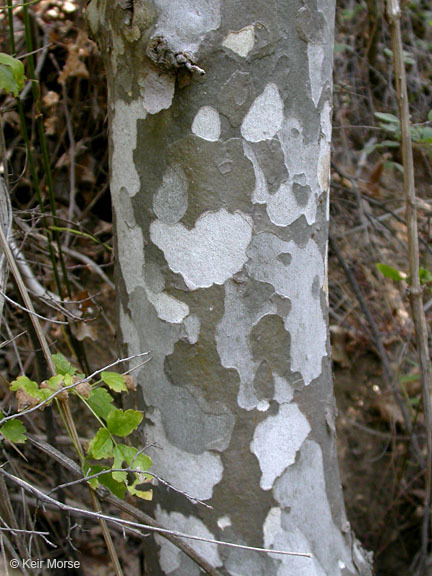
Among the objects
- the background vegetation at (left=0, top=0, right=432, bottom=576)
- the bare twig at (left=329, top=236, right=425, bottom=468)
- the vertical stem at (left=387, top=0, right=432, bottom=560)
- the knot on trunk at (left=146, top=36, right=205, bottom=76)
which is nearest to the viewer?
the knot on trunk at (left=146, top=36, right=205, bottom=76)

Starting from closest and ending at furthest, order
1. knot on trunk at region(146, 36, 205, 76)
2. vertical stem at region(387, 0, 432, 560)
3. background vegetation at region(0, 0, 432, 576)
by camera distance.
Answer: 1. knot on trunk at region(146, 36, 205, 76)
2. vertical stem at region(387, 0, 432, 560)
3. background vegetation at region(0, 0, 432, 576)

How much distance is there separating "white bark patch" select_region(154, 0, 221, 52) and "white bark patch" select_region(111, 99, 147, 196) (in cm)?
11

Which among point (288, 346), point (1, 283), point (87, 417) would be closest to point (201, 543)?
point (288, 346)

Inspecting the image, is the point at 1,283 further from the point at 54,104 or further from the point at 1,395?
the point at 54,104

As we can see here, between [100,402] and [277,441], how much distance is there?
0.29 meters

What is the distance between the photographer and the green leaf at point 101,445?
2.67 ft

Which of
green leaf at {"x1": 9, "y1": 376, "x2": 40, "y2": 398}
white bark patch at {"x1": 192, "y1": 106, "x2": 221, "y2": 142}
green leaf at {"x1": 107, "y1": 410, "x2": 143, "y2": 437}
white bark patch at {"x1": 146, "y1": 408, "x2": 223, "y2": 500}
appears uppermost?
white bark patch at {"x1": 192, "y1": 106, "x2": 221, "y2": 142}

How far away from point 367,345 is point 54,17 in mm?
1637

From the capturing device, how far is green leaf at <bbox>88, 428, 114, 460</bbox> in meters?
0.81

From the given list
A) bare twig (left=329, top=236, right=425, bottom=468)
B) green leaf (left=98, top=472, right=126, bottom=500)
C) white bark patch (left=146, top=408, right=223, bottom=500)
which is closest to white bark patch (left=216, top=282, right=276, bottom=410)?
white bark patch (left=146, top=408, right=223, bottom=500)

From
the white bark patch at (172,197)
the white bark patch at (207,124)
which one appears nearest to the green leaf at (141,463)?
the white bark patch at (172,197)

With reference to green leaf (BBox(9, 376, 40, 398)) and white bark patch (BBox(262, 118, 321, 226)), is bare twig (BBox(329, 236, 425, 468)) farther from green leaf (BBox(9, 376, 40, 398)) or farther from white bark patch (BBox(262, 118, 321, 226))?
green leaf (BBox(9, 376, 40, 398))

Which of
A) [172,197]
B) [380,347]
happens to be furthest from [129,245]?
[380,347]

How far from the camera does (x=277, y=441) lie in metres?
0.91
